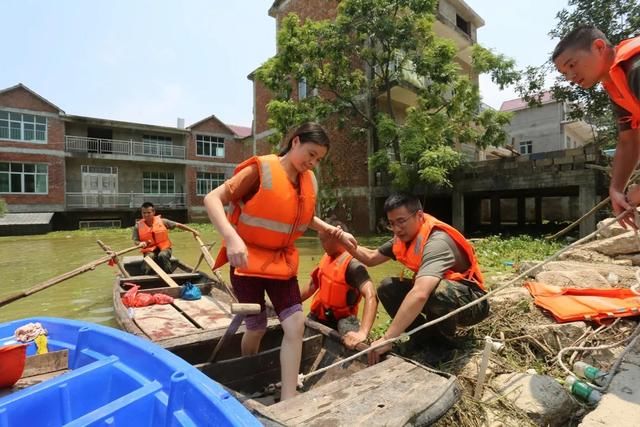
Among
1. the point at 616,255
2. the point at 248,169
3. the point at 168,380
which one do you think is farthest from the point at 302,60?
the point at 168,380

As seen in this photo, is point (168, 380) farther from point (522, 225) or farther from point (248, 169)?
point (522, 225)

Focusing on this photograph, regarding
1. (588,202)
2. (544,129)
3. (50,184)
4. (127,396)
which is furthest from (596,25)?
(50,184)

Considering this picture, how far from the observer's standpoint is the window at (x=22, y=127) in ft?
68.7

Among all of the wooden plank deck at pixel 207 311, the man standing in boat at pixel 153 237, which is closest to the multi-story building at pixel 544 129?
the man standing in boat at pixel 153 237

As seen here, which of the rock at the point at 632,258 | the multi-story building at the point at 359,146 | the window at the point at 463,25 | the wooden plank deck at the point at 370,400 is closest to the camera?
the wooden plank deck at the point at 370,400

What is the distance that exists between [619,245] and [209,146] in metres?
25.8

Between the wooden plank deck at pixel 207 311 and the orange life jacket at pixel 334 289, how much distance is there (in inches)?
61.3

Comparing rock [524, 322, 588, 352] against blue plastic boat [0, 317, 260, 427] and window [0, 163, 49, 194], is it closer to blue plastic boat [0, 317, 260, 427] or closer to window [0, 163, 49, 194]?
blue plastic boat [0, 317, 260, 427]

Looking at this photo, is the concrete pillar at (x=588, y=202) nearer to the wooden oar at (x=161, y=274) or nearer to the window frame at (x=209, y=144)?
the wooden oar at (x=161, y=274)

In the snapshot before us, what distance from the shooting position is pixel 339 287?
321 centimetres

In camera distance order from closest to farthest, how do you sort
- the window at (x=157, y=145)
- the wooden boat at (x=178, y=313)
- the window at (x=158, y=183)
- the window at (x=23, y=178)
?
the wooden boat at (x=178, y=313)
the window at (x=23, y=178)
the window at (x=157, y=145)
the window at (x=158, y=183)

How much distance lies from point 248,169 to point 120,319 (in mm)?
2816

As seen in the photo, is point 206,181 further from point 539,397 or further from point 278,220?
point 539,397

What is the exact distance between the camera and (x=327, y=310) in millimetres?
3355
